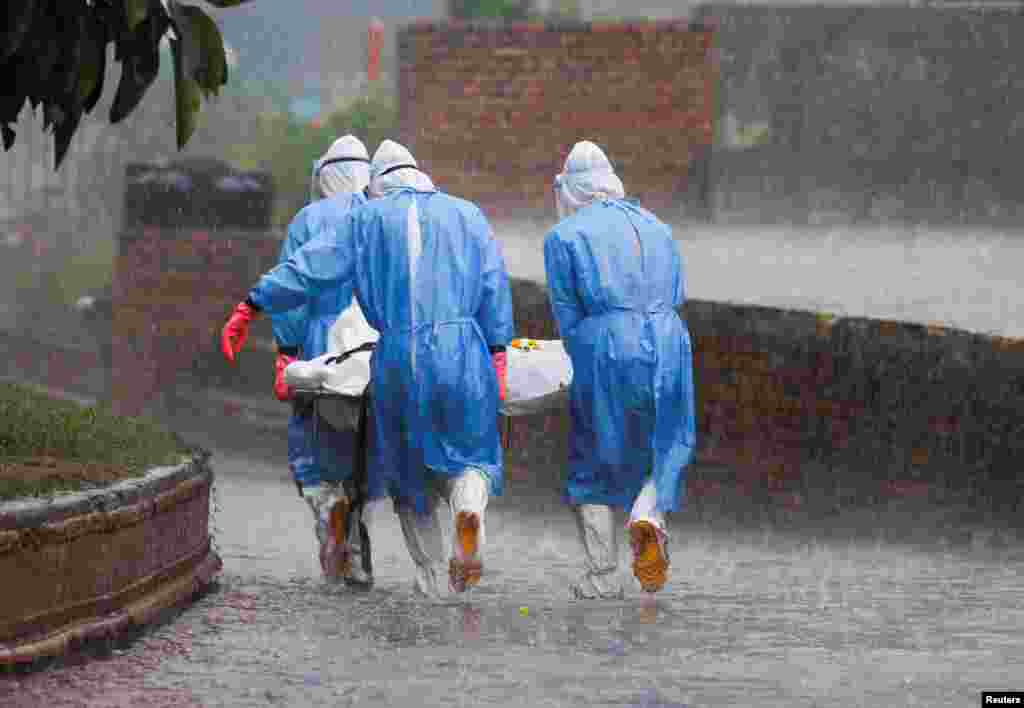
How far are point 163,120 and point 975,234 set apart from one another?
15.5 metres

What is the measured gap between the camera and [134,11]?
7586mm

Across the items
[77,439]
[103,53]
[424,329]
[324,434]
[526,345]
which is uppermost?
[103,53]

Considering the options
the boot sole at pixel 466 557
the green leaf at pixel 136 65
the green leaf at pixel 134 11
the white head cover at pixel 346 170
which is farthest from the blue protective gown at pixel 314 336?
the green leaf at pixel 134 11

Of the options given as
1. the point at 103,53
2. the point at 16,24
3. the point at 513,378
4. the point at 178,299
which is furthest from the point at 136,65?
the point at 178,299

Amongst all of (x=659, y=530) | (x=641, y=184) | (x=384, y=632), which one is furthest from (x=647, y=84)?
Answer: (x=384, y=632)

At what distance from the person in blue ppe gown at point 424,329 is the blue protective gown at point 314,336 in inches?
23.0

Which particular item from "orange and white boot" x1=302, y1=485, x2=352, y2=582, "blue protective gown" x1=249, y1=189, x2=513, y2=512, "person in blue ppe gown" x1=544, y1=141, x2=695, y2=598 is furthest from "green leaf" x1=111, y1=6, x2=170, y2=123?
"orange and white boot" x1=302, y1=485, x2=352, y2=582

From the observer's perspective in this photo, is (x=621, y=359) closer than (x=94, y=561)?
No

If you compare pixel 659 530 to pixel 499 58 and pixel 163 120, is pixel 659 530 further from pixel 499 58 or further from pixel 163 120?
pixel 163 120

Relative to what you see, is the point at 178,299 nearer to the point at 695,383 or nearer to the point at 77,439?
the point at 695,383

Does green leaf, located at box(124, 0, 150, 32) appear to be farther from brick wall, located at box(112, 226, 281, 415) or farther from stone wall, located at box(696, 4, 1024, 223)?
stone wall, located at box(696, 4, 1024, 223)

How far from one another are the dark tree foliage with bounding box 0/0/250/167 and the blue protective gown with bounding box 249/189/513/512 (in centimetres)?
162

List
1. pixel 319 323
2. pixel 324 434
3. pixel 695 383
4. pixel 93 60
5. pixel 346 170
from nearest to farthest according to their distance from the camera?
→ pixel 93 60 < pixel 324 434 < pixel 319 323 < pixel 346 170 < pixel 695 383

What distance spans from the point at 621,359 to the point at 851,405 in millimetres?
2351
